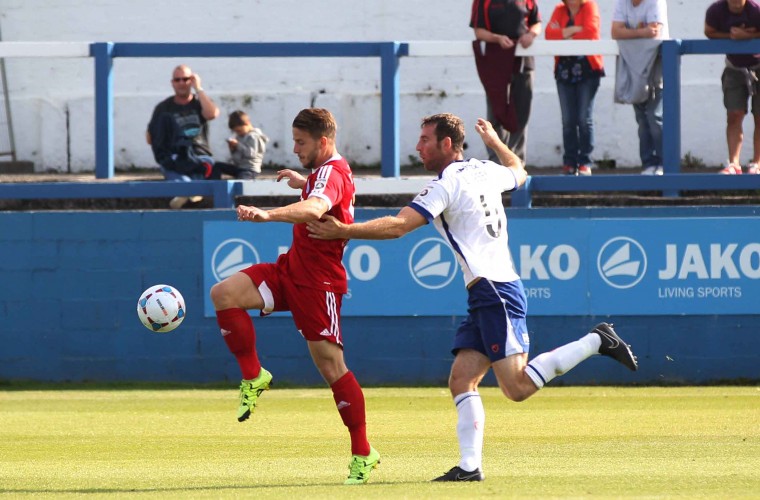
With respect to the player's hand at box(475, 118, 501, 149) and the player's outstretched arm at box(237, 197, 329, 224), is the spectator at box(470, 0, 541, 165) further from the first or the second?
the player's outstretched arm at box(237, 197, 329, 224)

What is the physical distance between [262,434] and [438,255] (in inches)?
148

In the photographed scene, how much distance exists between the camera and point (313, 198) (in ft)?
22.8

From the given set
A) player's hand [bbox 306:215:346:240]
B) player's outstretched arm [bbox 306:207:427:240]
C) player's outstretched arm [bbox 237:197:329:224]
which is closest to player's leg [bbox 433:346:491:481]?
player's outstretched arm [bbox 306:207:427:240]

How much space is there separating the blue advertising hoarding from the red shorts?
513 centimetres

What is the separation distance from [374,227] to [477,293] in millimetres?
727

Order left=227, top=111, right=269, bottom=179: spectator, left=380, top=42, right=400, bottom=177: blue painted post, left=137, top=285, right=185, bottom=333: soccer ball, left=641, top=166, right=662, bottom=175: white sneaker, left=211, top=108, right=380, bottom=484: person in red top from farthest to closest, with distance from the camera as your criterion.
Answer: left=227, top=111, right=269, bottom=179: spectator < left=641, top=166, right=662, bottom=175: white sneaker < left=380, top=42, right=400, bottom=177: blue painted post < left=137, top=285, right=185, bottom=333: soccer ball < left=211, top=108, right=380, bottom=484: person in red top

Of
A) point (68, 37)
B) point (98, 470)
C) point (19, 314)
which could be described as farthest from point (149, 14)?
point (98, 470)

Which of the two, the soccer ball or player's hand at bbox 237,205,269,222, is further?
the soccer ball

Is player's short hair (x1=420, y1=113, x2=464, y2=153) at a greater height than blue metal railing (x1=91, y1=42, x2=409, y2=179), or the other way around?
blue metal railing (x1=91, y1=42, x2=409, y2=179)

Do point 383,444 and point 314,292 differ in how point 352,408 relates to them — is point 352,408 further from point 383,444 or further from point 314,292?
point 383,444

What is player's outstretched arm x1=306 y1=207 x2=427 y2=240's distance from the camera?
6793mm

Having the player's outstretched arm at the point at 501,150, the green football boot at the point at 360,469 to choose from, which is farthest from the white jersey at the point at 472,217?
the green football boot at the point at 360,469

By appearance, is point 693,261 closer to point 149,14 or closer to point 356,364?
point 356,364

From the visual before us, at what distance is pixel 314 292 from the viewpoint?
7422 mm
